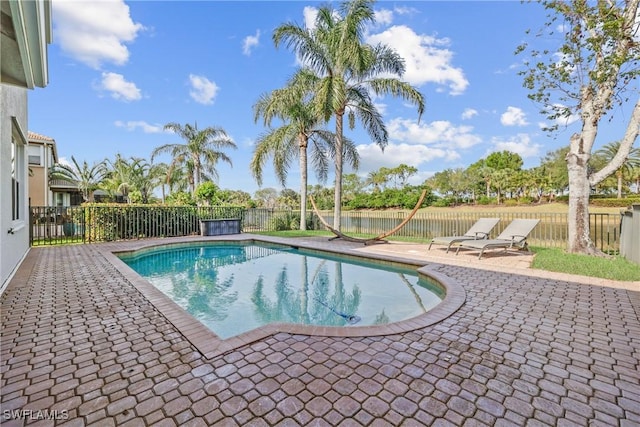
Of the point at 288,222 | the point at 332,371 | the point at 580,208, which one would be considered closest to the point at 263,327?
the point at 332,371

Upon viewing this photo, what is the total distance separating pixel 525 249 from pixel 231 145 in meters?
18.8

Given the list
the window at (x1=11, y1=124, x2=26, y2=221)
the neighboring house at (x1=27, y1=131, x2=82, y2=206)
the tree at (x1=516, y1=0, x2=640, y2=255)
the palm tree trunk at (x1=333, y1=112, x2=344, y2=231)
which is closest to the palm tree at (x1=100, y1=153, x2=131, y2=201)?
the neighboring house at (x1=27, y1=131, x2=82, y2=206)

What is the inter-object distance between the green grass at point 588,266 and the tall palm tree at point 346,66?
7.58 metres

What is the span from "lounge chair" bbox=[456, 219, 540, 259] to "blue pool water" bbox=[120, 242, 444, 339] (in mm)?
2183

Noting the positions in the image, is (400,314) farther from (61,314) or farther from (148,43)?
(148,43)

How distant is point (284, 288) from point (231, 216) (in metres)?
10.0

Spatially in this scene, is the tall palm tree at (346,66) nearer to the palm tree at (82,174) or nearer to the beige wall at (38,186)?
the beige wall at (38,186)

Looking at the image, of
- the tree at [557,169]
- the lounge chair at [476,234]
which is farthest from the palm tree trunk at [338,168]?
the tree at [557,169]

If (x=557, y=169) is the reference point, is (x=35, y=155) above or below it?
below

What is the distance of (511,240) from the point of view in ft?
25.7

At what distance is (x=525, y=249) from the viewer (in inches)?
337

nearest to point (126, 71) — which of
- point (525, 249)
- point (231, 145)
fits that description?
point (231, 145)

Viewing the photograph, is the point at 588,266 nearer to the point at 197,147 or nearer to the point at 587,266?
the point at 587,266

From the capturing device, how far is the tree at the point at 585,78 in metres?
6.97
